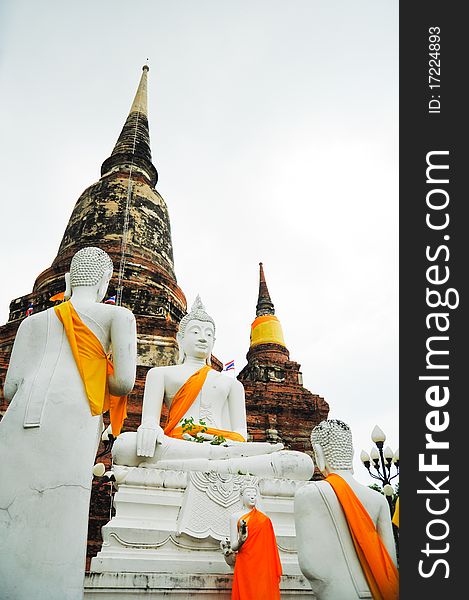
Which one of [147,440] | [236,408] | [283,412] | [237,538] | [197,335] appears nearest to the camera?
[237,538]

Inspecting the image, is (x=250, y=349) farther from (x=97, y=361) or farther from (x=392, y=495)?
(x=97, y=361)

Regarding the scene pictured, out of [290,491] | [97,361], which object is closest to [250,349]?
[290,491]

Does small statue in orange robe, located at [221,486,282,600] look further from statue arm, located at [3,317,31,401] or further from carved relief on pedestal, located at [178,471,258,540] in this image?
statue arm, located at [3,317,31,401]

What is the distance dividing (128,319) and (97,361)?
361mm

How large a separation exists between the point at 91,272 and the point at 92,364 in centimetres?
87

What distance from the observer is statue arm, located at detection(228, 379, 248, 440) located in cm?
609

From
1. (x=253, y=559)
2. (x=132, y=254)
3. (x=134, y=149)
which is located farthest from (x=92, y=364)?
(x=134, y=149)

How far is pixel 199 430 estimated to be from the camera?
553cm

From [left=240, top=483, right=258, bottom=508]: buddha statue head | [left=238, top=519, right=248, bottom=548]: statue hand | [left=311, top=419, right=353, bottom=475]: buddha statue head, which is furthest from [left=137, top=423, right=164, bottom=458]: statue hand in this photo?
[left=311, top=419, right=353, bottom=475]: buddha statue head

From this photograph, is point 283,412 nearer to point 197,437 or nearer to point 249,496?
point 197,437

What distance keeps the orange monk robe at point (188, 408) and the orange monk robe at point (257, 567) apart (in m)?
1.91

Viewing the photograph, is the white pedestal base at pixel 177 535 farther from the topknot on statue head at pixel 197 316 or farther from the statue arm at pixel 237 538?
the topknot on statue head at pixel 197 316

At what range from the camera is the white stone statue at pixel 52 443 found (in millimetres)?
2783

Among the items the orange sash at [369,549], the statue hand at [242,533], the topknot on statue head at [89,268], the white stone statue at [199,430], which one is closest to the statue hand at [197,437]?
the white stone statue at [199,430]
